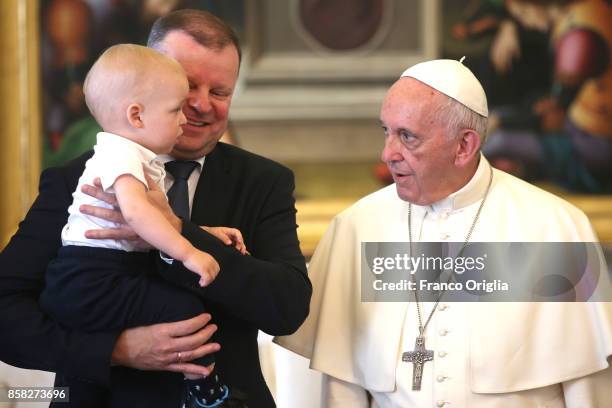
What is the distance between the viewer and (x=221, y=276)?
2.48 metres

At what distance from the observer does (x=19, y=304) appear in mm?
2568

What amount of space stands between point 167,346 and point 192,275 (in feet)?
0.61

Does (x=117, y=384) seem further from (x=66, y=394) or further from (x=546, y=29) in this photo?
(x=546, y=29)

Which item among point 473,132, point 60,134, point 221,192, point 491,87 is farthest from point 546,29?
point 221,192

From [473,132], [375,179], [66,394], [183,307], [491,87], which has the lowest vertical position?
[66,394]

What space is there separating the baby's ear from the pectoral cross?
1.16 meters

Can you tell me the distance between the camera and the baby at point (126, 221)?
8.04ft

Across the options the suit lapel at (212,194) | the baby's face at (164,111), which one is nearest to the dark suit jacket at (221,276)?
the suit lapel at (212,194)

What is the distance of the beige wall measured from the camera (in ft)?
16.4

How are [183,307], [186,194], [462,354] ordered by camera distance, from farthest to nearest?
1. [462,354]
2. [186,194]
3. [183,307]

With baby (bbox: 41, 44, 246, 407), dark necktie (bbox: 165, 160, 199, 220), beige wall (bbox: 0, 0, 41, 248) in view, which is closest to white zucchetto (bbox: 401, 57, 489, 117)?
dark necktie (bbox: 165, 160, 199, 220)

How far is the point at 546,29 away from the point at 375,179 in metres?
1.19

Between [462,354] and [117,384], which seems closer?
[117,384]

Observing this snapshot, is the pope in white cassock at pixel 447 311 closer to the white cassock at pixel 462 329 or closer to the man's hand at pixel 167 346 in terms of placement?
the white cassock at pixel 462 329
